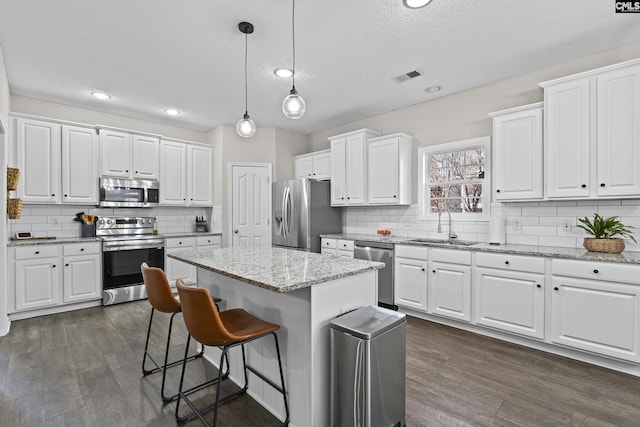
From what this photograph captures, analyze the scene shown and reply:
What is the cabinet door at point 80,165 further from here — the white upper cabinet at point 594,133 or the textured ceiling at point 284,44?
the white upper cabinet at point 594,133

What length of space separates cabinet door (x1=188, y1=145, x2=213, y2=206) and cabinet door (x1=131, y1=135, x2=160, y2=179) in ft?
1.69

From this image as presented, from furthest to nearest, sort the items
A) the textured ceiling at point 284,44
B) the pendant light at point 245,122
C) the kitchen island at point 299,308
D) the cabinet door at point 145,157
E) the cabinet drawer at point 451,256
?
the cabinet door at point 145,157 < the cabinet drawer at point 451,256 < the pendant light at point 245,122 < the textured ceiling at point 284,44 < the kitchen island at point 299,308

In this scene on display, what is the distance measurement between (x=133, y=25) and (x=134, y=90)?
1.51 m

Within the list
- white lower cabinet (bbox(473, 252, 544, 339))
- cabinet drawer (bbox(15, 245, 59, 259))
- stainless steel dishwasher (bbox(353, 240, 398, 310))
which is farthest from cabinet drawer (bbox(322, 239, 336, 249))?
cabinet drawer (bbox(15, 245, 59, 259))

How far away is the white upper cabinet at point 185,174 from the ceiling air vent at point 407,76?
335 cm

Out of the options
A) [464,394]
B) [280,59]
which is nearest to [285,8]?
[280,59]

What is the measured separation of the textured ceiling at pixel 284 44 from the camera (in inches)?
93.2

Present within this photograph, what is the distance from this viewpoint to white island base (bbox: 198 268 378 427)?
1.73 metres

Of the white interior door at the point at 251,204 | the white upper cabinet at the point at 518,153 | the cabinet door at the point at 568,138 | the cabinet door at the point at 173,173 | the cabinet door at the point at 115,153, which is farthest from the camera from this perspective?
the white interior door at the point at 251,204

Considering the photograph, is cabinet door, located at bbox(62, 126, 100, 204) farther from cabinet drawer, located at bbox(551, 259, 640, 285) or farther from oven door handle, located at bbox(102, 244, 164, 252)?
cabinet drawer, located at bbox(551, 259, 640, 285)

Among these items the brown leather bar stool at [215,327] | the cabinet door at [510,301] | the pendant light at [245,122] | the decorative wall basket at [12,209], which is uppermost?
the pendant light at [245,122]

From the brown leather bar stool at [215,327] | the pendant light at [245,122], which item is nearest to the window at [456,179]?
the pendant light at [245,122]

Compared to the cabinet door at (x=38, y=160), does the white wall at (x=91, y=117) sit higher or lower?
higher

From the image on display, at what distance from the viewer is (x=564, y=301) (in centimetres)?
267
